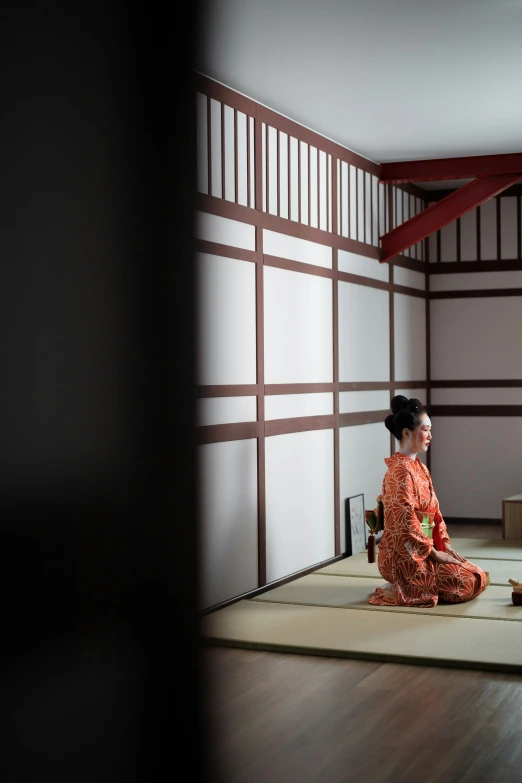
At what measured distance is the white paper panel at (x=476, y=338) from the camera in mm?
7895

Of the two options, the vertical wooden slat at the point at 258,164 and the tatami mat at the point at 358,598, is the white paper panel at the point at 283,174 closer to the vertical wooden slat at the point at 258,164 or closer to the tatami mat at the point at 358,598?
the vertical wooden slat at the point at 258,164

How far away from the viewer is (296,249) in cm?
567

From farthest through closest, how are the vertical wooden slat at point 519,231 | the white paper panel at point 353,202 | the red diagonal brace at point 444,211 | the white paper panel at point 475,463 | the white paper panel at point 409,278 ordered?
1. the white paper panel at point 475,463
2. the vertical wooden slat at point 519,231
3. the white paper panel at point 409,278
4. the red diagonal brace at point 444,211
5. the white paper panel at point 353,202

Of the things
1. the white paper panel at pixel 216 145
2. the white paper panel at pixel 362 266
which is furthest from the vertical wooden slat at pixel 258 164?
the white paper panel at pixel 362 266

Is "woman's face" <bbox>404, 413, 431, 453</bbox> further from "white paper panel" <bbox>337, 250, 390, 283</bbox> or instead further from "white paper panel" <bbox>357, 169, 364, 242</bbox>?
"white paper panel" <bbox>357, 169, 364, 242</bbox>

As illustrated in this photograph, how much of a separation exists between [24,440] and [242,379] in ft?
15.1

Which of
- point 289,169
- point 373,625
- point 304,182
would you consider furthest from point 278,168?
point 373,625

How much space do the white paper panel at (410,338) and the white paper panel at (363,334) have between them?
0.86ft

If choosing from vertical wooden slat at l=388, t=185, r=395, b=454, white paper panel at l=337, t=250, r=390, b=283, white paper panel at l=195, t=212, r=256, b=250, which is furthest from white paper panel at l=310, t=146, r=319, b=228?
vertical wooden slat at l=388, t=185, r=395, b=454

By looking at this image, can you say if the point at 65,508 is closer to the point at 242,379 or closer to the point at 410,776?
the point at 410,776

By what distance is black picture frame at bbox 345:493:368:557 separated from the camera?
642 cm

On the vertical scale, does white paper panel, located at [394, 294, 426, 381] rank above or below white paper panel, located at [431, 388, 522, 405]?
above

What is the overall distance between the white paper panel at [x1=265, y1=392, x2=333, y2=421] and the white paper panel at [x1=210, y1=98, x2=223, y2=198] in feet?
3.93

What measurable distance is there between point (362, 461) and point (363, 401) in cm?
42
